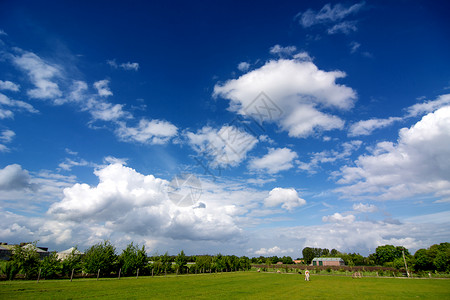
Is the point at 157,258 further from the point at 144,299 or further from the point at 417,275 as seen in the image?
the point at 417,275

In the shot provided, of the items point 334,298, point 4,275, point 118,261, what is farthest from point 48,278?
point 334,298

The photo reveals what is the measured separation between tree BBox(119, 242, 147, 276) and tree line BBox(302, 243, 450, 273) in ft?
182

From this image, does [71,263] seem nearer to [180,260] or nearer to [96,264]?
[96,264]

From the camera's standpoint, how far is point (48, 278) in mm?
29656

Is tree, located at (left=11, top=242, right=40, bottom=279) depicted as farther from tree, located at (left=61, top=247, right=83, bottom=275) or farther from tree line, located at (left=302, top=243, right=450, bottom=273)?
tree line, located at (left=302, top=243, right=450, bottom=273)

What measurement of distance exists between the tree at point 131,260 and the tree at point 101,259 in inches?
60.8

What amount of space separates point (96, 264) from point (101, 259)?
88 centimetres

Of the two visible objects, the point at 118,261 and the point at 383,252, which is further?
the point at 383,252

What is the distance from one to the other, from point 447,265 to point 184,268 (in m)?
56.0

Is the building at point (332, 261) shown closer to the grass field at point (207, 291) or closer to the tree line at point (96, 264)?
the tree line at point (96, 264)

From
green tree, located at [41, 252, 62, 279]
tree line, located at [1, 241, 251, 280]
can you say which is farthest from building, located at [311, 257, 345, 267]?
green tree, located at [41, 252, 62, 279]

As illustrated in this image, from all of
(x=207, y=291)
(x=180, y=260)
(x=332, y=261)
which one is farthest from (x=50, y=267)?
(x=332, y=261)

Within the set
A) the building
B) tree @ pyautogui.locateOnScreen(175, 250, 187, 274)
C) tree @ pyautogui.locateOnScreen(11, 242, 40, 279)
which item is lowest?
the building

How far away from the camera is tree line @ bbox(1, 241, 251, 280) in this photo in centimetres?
2767
